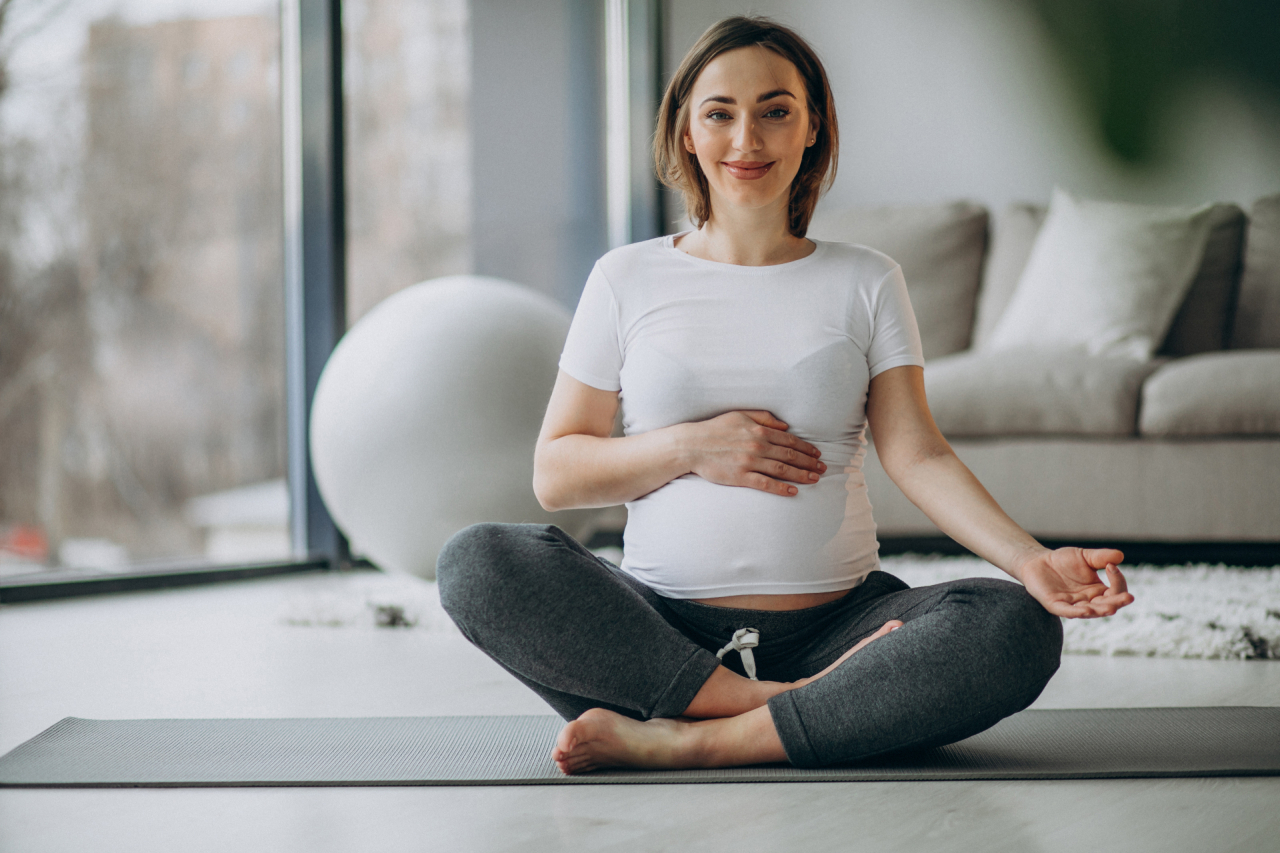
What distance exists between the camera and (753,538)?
1196 millimetres

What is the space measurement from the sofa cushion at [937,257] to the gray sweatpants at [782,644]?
2250 millimetres

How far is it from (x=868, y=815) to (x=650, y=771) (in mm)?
235

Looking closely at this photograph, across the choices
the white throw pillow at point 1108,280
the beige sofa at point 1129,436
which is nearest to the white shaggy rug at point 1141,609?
the beige sofa at point 1129,436

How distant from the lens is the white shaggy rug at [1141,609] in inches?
69.4

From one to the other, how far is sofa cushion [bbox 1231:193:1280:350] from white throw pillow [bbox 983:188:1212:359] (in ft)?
0.54

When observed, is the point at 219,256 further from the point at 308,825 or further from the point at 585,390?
the point at 308,825

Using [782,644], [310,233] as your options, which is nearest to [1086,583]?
[782,644]

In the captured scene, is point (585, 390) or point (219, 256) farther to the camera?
point (219, 256)

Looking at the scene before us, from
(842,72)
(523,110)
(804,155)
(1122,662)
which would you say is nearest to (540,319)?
(804,155)

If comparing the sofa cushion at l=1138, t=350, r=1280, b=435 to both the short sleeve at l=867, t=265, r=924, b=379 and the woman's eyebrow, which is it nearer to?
the short sleeve at l=867, t=265, r=924, b=379

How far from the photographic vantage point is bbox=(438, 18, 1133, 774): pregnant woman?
1085 millimetres

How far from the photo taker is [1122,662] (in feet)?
5.70

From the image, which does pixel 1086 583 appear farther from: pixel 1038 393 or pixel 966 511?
pixel 1038 393

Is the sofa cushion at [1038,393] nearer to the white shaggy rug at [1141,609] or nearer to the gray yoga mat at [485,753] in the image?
the white shaggy rug at [1141,609]
